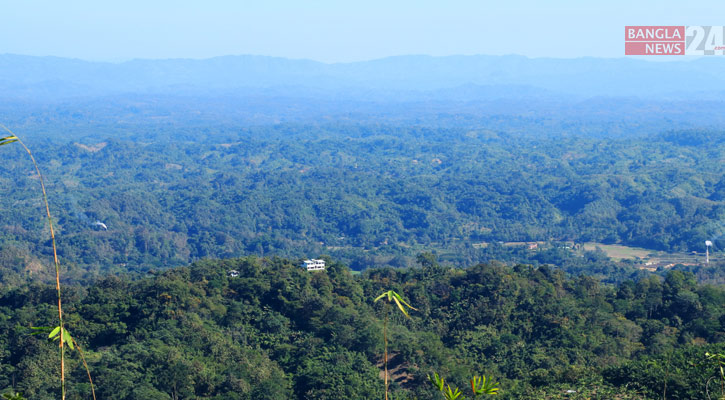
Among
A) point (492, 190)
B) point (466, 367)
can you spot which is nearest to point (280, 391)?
point (466, 367)

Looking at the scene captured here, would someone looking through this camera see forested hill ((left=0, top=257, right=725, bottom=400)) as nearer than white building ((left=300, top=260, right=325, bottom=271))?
Yes

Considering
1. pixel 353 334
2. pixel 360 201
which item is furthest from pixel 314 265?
pixel 360 201

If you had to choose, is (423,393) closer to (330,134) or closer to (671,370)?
(671,370)

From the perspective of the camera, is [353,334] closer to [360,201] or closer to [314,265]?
[314,265]

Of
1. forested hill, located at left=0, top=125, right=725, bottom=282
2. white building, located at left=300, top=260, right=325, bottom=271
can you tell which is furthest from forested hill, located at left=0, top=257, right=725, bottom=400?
forested hill, located at left=0, top=125, right=725, bottom=282

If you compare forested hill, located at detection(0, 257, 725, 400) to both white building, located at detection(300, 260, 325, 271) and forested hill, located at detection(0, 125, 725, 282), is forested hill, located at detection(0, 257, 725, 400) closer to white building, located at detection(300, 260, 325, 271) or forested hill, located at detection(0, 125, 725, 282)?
white building, located at detection(300, 260, 325, 271)

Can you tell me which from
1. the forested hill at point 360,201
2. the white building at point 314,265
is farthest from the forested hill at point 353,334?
the forested hill at point 360,201
